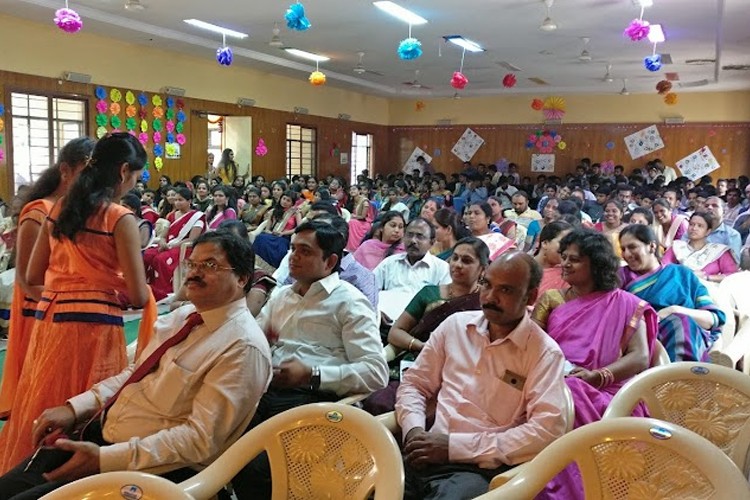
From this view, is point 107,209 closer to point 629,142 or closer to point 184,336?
point 184,336

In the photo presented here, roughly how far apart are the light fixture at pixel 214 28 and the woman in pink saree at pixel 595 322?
6543 mm

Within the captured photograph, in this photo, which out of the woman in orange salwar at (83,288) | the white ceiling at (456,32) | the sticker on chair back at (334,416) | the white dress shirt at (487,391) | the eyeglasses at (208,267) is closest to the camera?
the sticker on chair back at (334,416)

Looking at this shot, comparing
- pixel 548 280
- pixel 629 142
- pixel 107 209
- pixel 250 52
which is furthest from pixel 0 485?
pixel 629 142

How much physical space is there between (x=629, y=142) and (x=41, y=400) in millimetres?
13730

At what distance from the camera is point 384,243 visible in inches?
182

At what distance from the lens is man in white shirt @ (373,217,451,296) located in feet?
12.6

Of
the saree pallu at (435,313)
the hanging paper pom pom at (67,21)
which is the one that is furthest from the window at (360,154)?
the saree pallu at (435,313)

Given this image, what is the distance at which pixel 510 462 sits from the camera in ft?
5.84

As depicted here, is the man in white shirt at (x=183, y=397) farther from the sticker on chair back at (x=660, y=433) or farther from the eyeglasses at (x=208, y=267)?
the sticker on chair back at (x=660, y=433)

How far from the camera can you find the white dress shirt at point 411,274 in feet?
12.5

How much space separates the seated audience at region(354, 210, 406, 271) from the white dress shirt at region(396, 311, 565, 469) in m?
2.38

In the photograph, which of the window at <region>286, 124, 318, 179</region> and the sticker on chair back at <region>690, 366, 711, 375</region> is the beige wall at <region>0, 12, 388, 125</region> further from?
the sticker on chair back at <region>690, 366, 711, 375</region>

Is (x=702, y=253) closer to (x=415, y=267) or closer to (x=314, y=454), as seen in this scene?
(x=415, y=267)

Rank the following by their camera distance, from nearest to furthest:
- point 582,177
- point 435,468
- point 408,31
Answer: point 435,468
point 408,31
point 582,177
